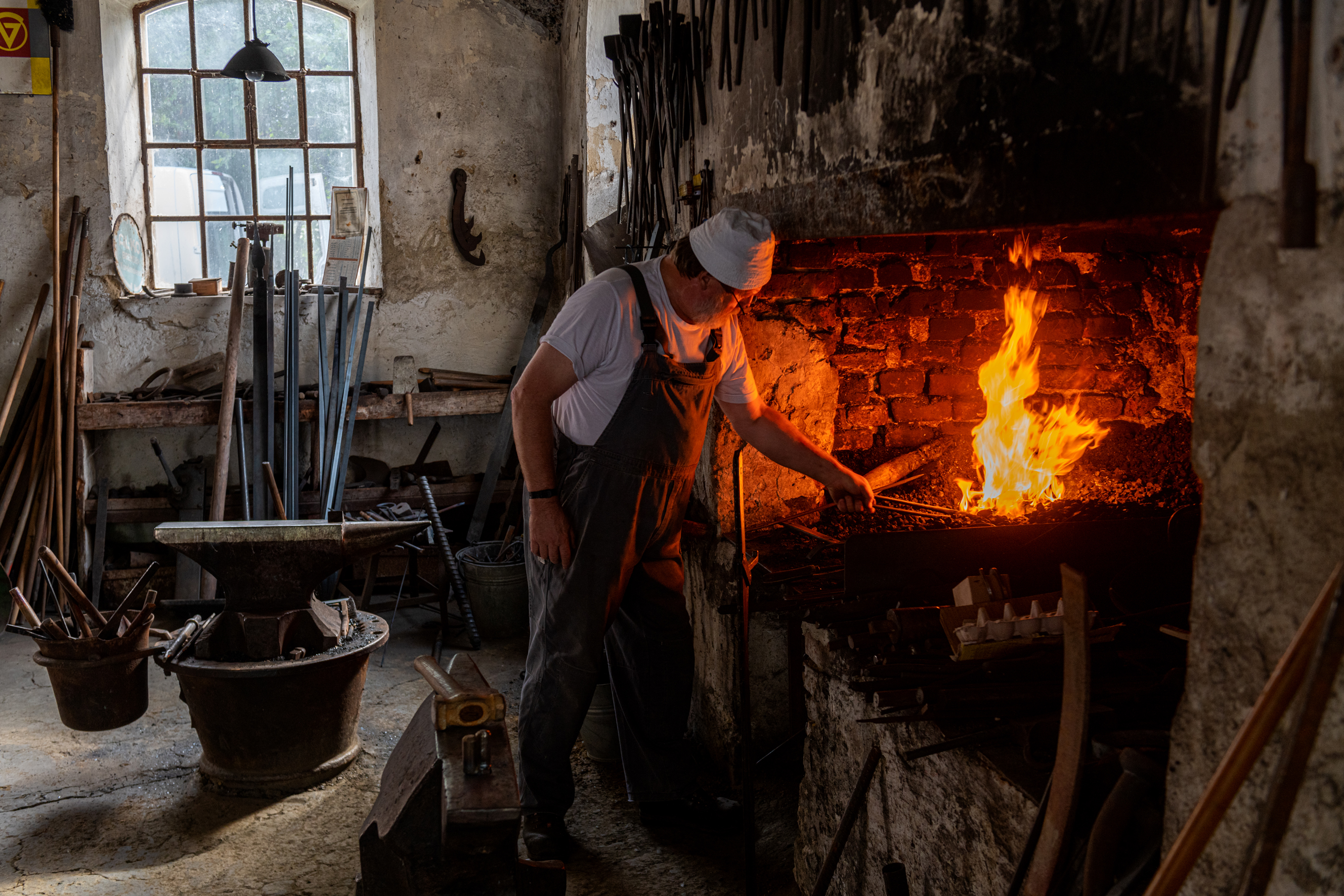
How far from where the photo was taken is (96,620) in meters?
3.40

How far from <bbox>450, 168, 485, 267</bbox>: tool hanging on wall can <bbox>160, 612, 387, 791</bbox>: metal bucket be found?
3.08 m

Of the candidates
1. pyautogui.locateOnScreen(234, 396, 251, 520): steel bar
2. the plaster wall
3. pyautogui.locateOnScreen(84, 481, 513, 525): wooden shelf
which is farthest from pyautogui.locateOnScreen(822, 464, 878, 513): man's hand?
pyautogui.locateOnScreen(234, 396, 251, 520): steel bar

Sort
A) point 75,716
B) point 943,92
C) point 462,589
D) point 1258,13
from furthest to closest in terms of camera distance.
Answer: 1. point 462,589
2. point 75,716
3. point 943,92
4. point 1258,13

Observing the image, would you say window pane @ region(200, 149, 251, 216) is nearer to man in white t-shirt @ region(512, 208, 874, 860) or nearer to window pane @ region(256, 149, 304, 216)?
window pane @ region(256, 149, 304, 216)

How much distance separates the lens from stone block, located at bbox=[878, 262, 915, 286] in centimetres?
332

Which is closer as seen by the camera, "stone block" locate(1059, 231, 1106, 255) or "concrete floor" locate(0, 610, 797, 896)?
"concrete floor" locate(0, 610, 797, 896)

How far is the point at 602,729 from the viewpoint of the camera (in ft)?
11.3

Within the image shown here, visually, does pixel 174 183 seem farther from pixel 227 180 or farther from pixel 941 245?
pixel 941 245

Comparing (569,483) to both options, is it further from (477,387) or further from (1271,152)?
(477,387)

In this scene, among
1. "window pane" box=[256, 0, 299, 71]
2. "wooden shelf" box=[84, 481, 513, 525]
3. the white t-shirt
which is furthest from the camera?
"window pane" box=[256, 0, 299, 71]

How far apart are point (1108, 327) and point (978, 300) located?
461 millimetres

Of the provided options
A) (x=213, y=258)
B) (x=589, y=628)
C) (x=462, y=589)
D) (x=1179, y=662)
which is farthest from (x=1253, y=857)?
(x=213, y=258)

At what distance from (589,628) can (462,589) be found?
2336 millimetres

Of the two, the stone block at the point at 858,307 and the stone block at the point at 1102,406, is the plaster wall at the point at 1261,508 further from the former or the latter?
the stone block at the point at 1102,406
